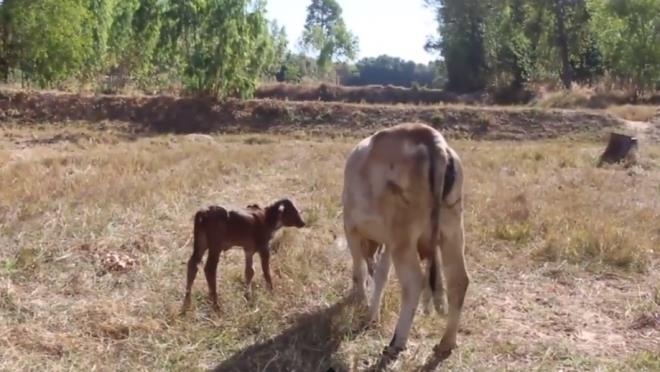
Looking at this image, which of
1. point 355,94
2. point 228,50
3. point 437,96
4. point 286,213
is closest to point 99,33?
point 228,50

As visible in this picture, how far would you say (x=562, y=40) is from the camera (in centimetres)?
4269

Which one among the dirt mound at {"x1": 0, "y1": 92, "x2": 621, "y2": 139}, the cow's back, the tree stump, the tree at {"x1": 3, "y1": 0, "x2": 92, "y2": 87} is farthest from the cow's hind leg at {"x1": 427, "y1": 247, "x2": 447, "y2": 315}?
the tree at {"x1": 3, "y1": 0, "x2": 92, "y2": 87}

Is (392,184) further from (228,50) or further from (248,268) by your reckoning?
(228,50)

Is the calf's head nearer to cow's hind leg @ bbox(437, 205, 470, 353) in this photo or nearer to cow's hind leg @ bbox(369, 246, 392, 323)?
cow's hind leg @ bbox(369, 246, 392, 323)

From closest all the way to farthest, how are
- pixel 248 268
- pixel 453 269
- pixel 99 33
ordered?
pixel 453 269, pixel 248 268, pixel 99 33

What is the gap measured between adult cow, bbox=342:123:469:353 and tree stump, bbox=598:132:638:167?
35.5ft

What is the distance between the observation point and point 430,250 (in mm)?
4637

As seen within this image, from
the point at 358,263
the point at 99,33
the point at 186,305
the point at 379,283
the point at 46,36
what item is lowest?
the point at 186,305

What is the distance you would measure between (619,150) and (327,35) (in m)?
57.8

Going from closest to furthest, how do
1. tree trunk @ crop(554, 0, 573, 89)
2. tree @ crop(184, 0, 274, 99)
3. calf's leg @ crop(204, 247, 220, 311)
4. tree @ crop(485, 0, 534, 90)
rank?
calf's leg @ crop(204, 247, 220, 311) → tree @ crop(184, 0, 274, 99) → tree @ crop(485, 0, 534, 90) → tree trunk @ crop(554, 0, 573, 89)

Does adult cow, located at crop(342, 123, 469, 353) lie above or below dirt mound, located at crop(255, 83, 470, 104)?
above

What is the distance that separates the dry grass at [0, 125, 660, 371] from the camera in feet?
15.6

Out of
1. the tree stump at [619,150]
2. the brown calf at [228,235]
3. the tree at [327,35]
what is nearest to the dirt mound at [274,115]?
the tree stump at [619,150]

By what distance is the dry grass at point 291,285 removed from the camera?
15.6 ft
